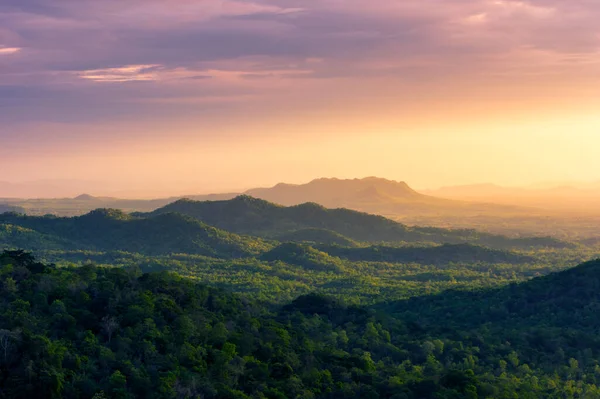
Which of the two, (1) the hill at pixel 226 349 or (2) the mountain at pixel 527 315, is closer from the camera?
(1) the hill at pixel 226 349

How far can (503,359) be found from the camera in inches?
3386

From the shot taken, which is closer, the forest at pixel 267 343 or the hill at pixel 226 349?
the hill at pixel 226 349

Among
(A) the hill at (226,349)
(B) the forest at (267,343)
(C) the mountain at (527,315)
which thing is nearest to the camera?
(A) the hill at (226,349)

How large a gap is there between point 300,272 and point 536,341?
96.8 metres

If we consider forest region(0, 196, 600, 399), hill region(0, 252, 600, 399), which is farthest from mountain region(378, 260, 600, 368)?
hill region(0, 252, 600, 399)

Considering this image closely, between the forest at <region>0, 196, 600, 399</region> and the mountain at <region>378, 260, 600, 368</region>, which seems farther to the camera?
the mountain at <region>378, 260, 600, 368</region>

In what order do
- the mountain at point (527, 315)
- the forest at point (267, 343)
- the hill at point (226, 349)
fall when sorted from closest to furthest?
1. the hill at point (226, 349)
2. the forest at point (267, 343)
3. the mountain at point (527, 315)

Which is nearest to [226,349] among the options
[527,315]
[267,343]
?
[267,343]

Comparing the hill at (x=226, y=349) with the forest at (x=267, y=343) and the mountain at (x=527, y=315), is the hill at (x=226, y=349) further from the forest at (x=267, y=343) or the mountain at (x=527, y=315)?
the mountain at (x=527, y=315)

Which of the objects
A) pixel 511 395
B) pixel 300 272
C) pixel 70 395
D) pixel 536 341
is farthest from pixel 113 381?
pixel 300 272

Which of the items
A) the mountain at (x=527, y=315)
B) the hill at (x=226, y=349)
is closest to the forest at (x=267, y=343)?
the hill at (x=226, y=349)

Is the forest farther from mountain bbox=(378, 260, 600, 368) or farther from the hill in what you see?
mountain bbox=(378, 260, 600, 368)

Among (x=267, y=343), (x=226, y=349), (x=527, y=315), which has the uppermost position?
(x=226, y=349)

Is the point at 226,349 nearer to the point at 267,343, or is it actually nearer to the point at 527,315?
the point at 267,343
